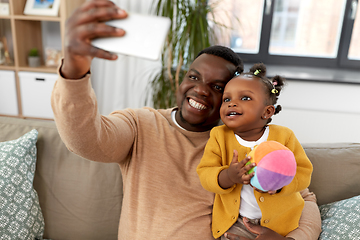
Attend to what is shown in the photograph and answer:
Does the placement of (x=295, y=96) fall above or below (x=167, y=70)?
below

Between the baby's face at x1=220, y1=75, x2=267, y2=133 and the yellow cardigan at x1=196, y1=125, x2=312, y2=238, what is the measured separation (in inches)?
2.7

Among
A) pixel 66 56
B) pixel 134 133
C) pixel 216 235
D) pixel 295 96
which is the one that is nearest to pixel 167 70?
pixel 295 96

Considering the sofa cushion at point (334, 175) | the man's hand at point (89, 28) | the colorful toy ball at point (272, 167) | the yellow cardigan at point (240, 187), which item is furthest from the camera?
the sofa cushion at point (334, 175)

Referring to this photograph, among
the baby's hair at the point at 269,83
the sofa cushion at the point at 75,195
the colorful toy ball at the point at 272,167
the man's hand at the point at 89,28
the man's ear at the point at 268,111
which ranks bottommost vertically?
the sofa cushion at the point at 75,195

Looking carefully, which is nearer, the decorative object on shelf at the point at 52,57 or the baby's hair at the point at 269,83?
the baby's hair at the point at 269,83

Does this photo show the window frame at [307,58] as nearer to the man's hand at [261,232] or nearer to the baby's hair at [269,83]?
the baby's hair at [269,83]

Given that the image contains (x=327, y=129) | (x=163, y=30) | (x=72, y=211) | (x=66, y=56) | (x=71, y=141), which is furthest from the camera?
(x=327, y=129)

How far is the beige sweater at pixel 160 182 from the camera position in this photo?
1.09 m

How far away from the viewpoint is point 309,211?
1.15m

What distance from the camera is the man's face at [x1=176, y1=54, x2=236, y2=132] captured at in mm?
1183

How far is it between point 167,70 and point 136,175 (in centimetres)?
171

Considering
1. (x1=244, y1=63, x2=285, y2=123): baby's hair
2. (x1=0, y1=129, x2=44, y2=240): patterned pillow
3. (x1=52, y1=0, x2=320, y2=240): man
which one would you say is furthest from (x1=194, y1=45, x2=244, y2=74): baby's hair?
(x1=0, y1=129, x2=44, y2=240): patterned pillow

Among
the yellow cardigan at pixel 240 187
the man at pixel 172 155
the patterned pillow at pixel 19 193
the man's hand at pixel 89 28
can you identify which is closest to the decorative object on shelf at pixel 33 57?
the patterned pillow at pixel 19 193

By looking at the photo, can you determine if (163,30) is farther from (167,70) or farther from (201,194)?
(167,70)
